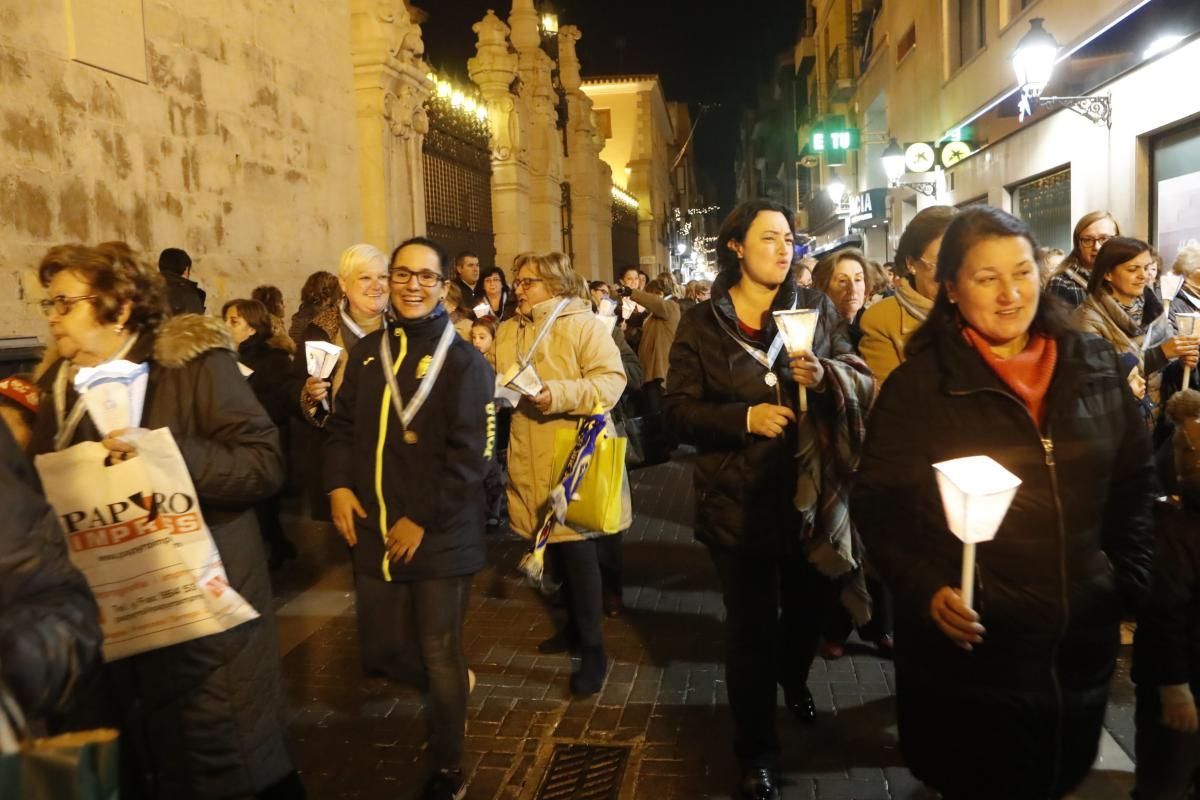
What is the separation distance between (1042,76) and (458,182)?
781cm

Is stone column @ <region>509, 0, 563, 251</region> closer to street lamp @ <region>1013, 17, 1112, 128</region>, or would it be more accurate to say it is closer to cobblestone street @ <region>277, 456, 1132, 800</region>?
street lamp @ <region>1013, 17, 1112, 128</region>

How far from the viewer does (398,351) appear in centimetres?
364

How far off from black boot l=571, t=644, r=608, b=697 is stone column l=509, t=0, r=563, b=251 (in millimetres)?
14208

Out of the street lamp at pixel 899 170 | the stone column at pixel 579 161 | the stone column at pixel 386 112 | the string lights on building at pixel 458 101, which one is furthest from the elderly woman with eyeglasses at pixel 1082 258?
the stone column at pixel 579 161

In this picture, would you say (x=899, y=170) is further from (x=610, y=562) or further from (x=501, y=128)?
(x=610, y=562)

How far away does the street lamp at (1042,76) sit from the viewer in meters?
11.3

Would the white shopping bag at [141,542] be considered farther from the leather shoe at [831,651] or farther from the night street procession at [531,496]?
the leather shoe at [831,651]

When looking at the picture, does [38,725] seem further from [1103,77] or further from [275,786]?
[1103,77]

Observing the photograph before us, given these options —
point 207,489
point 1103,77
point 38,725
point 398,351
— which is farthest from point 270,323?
point 1103,77

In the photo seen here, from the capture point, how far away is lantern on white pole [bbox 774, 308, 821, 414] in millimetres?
3182

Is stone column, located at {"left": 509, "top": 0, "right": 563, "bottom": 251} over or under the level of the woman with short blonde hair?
over

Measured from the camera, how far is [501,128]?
626 inches

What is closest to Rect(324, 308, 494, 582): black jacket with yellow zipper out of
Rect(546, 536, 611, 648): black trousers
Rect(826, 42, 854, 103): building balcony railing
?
Rect(546, 536, 611, 648): black trousers

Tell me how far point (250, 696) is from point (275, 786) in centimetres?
33
